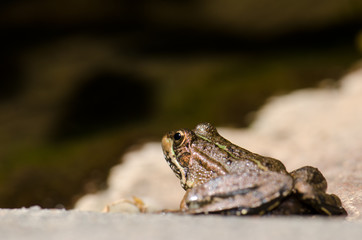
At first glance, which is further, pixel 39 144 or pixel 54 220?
pixel 39 144

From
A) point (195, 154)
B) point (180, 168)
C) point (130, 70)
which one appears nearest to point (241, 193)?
point (195, 154)

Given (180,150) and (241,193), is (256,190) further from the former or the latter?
(180,150)

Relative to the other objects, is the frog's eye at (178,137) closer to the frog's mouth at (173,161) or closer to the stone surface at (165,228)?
the frog's mouth at (173,161)

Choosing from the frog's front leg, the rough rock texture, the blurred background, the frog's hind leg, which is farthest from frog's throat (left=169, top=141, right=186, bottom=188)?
the blurred background

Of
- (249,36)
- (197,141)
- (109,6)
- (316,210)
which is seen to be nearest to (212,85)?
(249,36)

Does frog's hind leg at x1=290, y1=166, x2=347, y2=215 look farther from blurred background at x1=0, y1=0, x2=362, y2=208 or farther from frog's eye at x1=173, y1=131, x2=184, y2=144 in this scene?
blurred background at x1=0, y1=0, x2=362, y2=208

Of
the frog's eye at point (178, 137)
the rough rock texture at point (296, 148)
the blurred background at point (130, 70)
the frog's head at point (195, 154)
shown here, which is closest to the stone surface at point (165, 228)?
the frog's head at point (195, 154)

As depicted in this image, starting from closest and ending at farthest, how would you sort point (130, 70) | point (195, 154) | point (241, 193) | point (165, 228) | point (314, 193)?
point (165, 228) → point (314, 193) → point (241, 193) → point (195, 154) → point (130, 70)

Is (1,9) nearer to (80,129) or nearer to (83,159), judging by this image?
(80,129)
